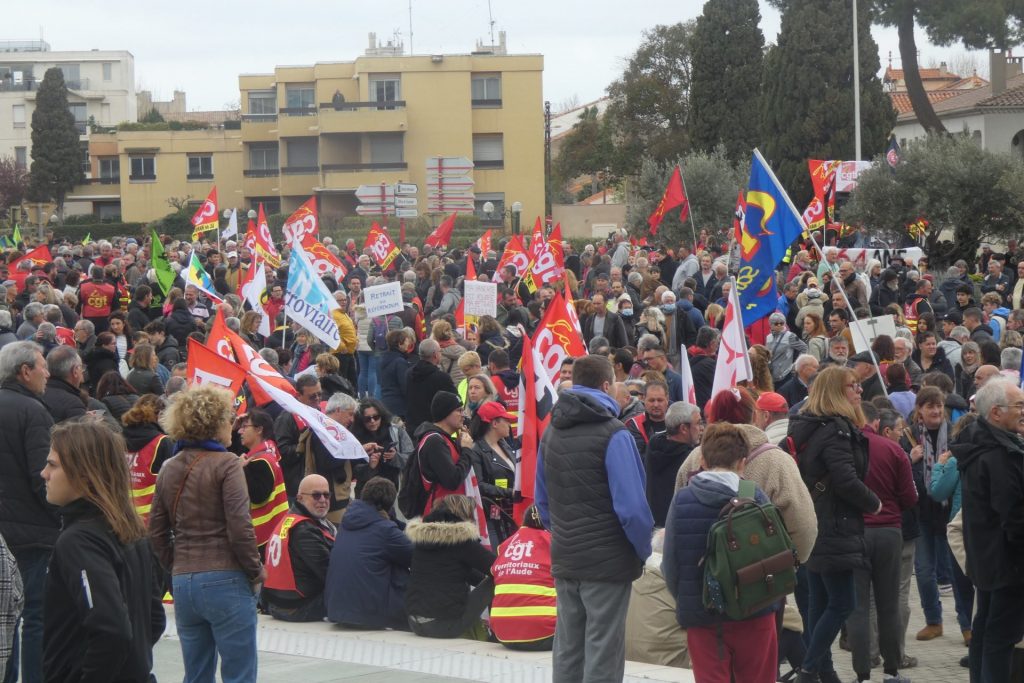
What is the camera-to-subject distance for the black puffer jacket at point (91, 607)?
4.64 m

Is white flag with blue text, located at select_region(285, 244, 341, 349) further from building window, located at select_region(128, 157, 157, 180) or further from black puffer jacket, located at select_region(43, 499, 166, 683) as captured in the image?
building window, located at select_region(128, 157, 157, 180)

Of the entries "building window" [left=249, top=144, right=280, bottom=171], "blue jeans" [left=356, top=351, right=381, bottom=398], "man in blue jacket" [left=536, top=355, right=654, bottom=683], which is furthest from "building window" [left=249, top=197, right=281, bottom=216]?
"man in blue jacket" [left=536, top=355, right=654, bottom=683]

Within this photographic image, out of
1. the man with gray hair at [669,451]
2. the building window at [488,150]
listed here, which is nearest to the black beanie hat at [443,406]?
the man with gray hair at [669,451]

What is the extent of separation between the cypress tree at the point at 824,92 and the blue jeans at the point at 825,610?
123 feet

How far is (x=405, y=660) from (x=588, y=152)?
213 feet

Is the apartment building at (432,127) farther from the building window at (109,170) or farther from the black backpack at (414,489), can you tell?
the black backpack at (414,489)

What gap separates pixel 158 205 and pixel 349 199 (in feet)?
46.5

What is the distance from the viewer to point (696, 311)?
16688 millimetres

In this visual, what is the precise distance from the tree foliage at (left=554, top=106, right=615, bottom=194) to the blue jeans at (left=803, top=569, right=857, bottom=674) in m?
59.4

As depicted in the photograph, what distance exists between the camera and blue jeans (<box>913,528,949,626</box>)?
9.36 meters

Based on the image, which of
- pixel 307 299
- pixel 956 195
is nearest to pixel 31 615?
pixel 307 299

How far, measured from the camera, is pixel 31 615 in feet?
22.9

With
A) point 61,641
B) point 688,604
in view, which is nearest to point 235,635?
point 61,641

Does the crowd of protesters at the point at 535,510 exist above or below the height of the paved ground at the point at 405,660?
above
